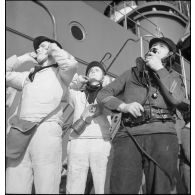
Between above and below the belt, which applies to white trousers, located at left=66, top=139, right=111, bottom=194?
below

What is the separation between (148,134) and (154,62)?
0.44 m

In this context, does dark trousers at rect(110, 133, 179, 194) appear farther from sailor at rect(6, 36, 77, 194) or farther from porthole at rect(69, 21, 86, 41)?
porthole at rect(69, 21, 86, 41)

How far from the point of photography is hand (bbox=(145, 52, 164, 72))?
1587mm

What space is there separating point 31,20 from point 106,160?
190 centimetres

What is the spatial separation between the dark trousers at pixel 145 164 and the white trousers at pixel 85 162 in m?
0.32

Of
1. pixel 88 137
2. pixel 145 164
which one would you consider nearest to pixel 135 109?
pixel 145 164

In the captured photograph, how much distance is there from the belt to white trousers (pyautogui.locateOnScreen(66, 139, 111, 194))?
392 millimetres

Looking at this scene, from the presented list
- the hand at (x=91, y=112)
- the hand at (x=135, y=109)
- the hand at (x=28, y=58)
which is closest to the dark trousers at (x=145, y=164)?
the hand at (x=135, y=109)

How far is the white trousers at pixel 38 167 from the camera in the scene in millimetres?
1488

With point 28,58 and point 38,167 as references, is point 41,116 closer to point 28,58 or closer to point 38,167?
point 38,167

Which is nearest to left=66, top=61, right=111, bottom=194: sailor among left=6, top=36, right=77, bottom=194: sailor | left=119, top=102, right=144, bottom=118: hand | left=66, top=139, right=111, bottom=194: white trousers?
left=66, top=139, right=111, bottom=194: white trousers

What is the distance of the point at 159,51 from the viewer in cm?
174
